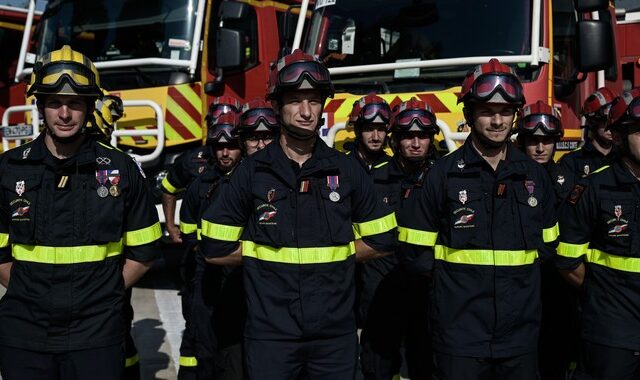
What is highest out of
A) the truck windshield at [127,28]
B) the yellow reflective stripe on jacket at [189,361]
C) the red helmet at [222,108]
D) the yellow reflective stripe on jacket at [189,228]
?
the truck windshield at [127,28]

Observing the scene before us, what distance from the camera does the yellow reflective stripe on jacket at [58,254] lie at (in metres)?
3.38

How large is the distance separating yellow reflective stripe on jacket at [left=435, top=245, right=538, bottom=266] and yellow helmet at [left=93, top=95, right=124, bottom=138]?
261cm

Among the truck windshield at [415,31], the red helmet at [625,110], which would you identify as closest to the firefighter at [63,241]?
the red helmet at [625,110]

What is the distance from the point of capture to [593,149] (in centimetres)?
548

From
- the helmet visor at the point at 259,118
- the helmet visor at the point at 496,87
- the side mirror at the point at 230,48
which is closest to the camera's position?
the helmet visor at the point at 496,87

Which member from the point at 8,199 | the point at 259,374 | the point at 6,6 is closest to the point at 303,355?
the point at 259,374

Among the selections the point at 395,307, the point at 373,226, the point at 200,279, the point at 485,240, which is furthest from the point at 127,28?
the point at 485,240

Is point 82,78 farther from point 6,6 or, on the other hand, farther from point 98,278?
point 6,6

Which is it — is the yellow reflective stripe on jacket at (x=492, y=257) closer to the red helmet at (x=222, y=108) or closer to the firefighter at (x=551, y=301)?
the firefighter at (x=551, y=301)

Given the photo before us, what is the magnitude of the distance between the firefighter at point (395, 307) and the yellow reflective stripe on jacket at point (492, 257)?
1.35 meters

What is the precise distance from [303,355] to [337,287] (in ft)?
1.10

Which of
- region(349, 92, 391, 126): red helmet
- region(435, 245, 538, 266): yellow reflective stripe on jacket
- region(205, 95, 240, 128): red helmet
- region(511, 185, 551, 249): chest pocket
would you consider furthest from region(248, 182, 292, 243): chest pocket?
region(205, 95, 240, 128): red helmet

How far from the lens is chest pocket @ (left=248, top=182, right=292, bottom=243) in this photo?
351 centimetres

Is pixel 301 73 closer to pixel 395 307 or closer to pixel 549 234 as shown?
pixel 549 234
